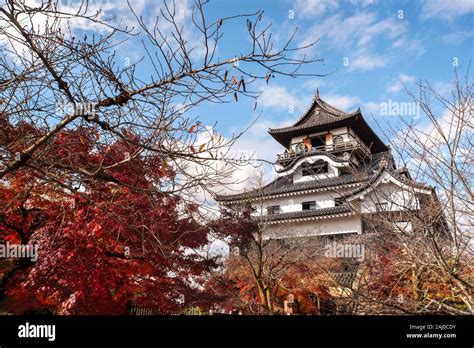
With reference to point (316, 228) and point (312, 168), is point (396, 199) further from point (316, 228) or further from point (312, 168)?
point (316, 228)

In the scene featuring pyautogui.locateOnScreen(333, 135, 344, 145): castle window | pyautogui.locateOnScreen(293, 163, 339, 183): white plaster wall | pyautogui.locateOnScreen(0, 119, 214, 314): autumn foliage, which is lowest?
pyautogui.locateOnScreen(0, 119, 214, 314): autumn foliage

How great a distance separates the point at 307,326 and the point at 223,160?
71.2 inches

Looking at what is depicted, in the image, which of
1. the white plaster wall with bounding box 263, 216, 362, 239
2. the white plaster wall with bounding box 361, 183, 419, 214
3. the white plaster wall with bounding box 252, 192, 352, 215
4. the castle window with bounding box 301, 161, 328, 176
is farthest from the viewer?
the white plaster wall with bounding box 252, 192, 352, 215

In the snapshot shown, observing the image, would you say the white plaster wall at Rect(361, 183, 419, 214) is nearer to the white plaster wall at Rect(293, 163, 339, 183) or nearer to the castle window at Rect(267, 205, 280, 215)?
the castle window at Rect(267, 205, 280, 215)

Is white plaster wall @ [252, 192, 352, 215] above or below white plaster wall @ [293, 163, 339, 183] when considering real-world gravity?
below

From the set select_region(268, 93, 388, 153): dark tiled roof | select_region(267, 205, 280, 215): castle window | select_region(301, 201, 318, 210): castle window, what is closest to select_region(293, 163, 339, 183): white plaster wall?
select_region(301, 201, 318, 210): castle window

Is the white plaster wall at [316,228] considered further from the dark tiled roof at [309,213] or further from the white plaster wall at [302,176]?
the white plaster wall at [302,176]

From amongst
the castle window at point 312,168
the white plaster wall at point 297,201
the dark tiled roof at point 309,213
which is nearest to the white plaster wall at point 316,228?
the dark tiled roof at point 309,213

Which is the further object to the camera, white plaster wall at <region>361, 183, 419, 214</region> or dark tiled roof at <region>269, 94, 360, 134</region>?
dark tiled roof at <region>269, 94, 360, 134</region>

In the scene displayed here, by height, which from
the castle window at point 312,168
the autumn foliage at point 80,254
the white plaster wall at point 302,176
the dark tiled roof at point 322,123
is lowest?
the autumn foliage at point 80,254

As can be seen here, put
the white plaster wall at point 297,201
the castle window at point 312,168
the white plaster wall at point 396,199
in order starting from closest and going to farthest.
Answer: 1. the white plaster wall at point 396,199
2. the castle window at point 312,168
3. the white plaster wall at point 297,201

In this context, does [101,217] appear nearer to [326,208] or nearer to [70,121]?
[70,121]

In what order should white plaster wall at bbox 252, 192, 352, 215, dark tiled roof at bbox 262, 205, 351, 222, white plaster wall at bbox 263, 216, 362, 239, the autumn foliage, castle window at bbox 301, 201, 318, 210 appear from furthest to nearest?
castle window at bbox 301, 201, 318, 210 → white plaster wall at bbox 252, 192, 352, 215 → dark tiled roof at bbox 262, 205, 351, 222 → white plaster wall at bbox 263, 216, 362, 239 → the autumn foliage

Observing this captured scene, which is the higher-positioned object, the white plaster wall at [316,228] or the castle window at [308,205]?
the castle window at [308,205]
